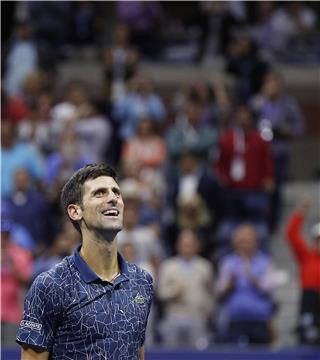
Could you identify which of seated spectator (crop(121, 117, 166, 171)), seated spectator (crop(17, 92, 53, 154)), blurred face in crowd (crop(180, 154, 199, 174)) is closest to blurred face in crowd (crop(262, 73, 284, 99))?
seated spectator (crop(121, 117, 166, 171))

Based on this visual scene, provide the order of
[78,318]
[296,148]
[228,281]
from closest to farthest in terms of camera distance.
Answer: [78,318] < [228,281] < [296,148]

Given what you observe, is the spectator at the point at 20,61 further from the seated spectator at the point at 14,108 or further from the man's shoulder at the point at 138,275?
the man's shoulder at the point at 138,275

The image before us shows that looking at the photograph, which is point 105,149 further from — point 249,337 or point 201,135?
point 249,337

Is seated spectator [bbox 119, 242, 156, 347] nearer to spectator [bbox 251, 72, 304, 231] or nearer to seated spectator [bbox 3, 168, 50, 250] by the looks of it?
seated spectator [bbox 3, 168, 50, 250]

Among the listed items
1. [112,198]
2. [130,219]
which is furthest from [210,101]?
[112,198]

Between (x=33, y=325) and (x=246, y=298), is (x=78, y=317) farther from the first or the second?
(x=246, y=298)

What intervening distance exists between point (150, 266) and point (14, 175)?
2065mm

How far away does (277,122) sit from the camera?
14.3m

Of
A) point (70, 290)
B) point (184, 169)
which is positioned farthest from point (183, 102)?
point (70, 290)

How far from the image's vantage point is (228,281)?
11.3 metres

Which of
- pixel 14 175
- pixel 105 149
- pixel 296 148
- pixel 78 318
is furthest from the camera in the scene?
pixel 296 148

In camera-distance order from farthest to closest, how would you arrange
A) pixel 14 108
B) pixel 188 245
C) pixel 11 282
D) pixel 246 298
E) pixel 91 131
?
pixel 14 108 < pixel 91 131 < pixel 188 245 < pixel 246 298 < pixel 11 282

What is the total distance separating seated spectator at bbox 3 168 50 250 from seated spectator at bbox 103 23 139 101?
3.03m

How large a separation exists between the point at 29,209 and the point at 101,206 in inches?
289
